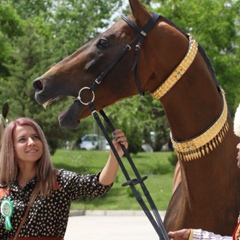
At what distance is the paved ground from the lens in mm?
12321

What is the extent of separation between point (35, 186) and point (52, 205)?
17 cm

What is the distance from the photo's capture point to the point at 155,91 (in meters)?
3.49

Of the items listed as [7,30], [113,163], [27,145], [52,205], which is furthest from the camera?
[7,30]

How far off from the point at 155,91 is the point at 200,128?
12.4 inches

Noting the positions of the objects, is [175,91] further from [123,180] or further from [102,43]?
[123,180]

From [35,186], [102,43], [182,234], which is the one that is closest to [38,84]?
[102,43]

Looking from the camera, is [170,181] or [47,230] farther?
[170,181]

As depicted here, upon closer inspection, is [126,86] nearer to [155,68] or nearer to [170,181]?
[155,68]

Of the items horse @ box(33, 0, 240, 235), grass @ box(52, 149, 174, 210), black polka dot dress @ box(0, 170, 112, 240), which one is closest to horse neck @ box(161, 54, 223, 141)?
horse @ box(33, 0, 240, 235)

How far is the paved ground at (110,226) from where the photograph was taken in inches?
485

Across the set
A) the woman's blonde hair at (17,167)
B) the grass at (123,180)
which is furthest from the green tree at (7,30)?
the woman's blonde hair at (17,167)

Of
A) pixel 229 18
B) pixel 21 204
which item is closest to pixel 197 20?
pixel 229 18

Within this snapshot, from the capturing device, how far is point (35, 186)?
3.93m

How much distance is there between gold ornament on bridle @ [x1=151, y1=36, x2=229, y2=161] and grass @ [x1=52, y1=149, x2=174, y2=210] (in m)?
12.5
